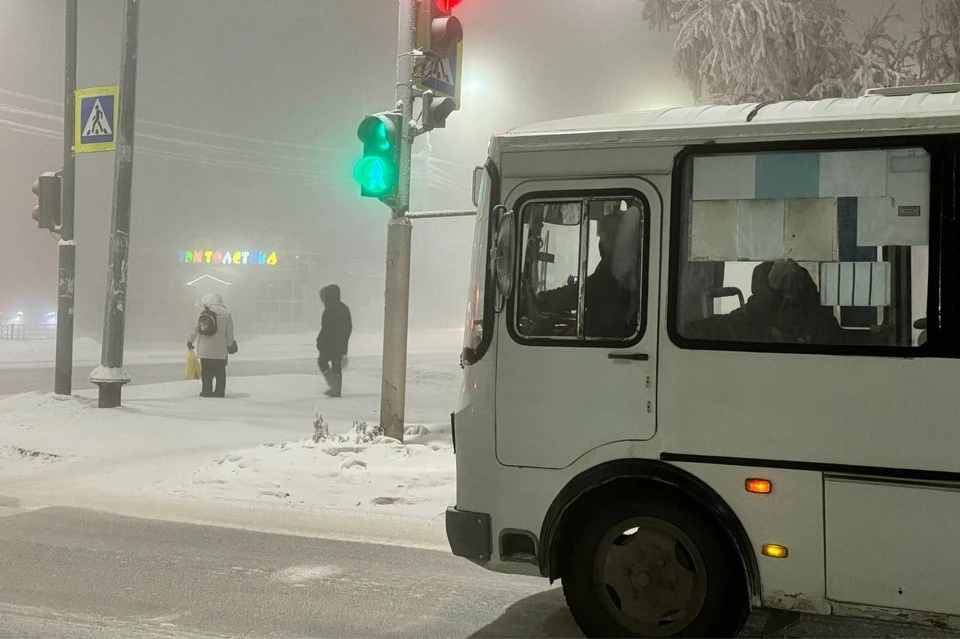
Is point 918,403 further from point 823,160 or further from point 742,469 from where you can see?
point 823,160

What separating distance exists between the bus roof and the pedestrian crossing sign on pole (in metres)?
10.6

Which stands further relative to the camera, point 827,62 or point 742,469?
point 827,62

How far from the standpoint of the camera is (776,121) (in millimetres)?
4684

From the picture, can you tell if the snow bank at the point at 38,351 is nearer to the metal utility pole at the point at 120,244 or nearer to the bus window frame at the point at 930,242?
the metal utility pole at the point at 120,244

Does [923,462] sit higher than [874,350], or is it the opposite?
[874,350]

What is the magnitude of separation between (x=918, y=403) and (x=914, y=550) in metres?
0.66

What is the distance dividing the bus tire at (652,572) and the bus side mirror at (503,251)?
1223 millimetres

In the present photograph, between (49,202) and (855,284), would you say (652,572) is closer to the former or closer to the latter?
(855,284)

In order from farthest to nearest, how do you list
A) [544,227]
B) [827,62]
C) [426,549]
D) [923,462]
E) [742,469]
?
[827,62], [426,549], [544,227], [742,469], [923,462]

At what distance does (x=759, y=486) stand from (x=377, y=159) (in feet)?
21.4

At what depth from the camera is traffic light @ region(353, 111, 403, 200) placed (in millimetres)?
9977

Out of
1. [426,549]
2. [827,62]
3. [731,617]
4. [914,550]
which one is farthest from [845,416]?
[827,62]

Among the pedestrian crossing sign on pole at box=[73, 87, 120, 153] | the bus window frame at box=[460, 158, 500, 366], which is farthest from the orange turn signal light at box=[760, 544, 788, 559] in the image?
the pedestrian crossing sign on pole at box=[73, 87, 120, 153]

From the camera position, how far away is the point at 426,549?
699 cm
